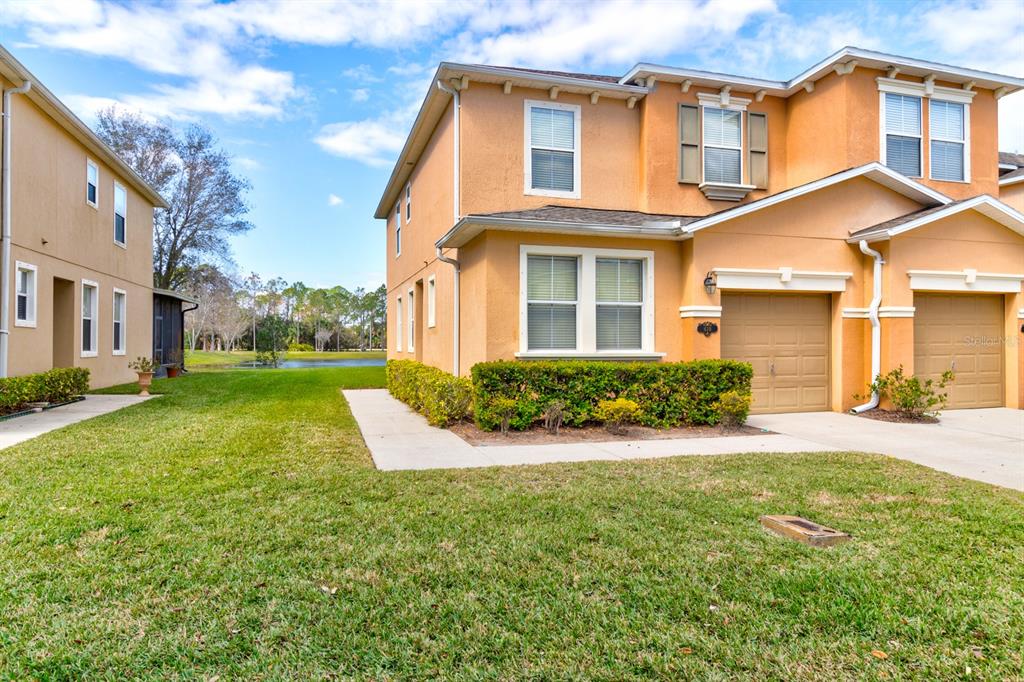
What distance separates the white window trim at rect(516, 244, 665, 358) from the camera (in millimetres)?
9211

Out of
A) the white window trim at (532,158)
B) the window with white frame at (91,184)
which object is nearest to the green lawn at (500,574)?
the white window trim at (532,158)

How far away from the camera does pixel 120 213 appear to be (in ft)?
51.8

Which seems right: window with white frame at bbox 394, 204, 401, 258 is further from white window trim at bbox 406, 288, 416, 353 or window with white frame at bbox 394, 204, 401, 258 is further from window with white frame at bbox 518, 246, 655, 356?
window with white frame at bbox 518, 246, 655, 356

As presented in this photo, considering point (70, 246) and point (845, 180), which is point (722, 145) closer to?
point (845, 180)

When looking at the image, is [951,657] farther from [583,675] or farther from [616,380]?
[616,380]

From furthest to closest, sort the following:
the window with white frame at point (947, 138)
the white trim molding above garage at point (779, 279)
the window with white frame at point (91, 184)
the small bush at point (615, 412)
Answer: the window with white frame at point (91, 184) < the window with white frame at point (947, 138) < the white trim molding above garage at point (779, 279) < the small bush at point (615, 412)

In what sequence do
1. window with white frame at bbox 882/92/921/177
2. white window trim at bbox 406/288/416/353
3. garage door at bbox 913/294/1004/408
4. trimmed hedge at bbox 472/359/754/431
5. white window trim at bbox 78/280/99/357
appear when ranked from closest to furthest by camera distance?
1. trimmed hedge at bbox 472/359/754/431
2. garage door at bbox 913/294/1004/408
3. window with white frame at bbox 882/92/921/177
4. white window trim at bbox 78/280/99/357
5. white window trim at bbox 406/288/416/353

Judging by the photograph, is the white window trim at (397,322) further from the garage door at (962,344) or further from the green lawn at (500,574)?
the garage door at (962,344)

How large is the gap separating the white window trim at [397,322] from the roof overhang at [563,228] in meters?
7.72

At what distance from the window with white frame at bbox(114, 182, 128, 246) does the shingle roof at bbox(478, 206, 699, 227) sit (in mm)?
11853

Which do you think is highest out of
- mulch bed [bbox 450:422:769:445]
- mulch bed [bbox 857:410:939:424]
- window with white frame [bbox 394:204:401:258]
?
window with white frame [bbox 394:204:401:258]

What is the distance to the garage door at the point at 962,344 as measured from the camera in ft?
34.6

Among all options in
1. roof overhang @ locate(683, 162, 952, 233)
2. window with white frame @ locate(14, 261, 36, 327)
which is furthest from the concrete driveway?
window with white frame @ locate(14, 261, 36, 327)

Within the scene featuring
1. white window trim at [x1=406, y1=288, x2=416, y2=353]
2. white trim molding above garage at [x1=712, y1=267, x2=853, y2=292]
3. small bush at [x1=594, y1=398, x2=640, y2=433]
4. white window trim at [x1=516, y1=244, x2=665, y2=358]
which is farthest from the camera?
white window trim at [x1=406, y1=288, x2=416, y2=353]
